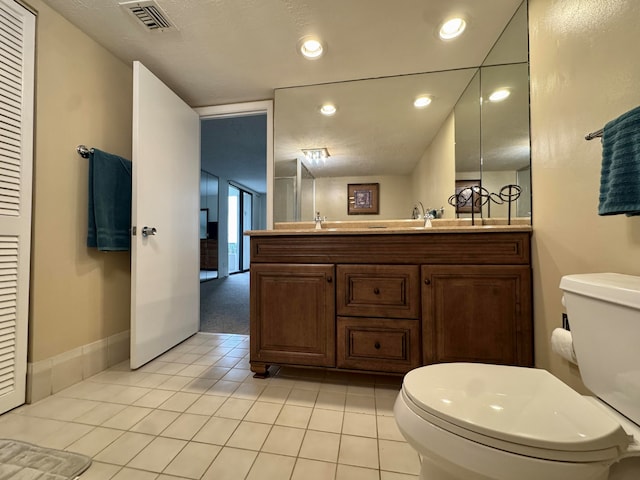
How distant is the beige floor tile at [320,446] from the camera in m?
0.97

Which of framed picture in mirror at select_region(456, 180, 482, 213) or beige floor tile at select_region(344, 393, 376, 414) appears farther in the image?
framed picture in mirror at select_region(456, 180, 482, 213)

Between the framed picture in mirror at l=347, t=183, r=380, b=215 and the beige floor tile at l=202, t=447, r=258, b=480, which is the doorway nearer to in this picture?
the framed picture in mirror at l=347, t=183, r=380, b=215

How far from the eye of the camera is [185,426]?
1138 millimetres

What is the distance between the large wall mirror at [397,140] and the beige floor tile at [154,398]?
1336mm

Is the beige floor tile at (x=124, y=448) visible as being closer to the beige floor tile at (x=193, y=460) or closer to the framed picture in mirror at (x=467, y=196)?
the beige floor tile at (x=193, y=460)

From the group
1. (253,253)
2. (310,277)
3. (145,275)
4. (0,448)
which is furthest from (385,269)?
(0,448)

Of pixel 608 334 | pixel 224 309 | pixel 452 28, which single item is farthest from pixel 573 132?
pixel 224 309

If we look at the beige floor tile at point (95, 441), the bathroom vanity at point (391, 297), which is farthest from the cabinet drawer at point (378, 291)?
the beige floor tile at point (95, 441)

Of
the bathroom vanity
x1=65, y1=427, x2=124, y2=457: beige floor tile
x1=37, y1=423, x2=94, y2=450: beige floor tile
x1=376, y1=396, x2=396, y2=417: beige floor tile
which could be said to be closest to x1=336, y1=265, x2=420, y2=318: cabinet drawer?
the bathroom vanity

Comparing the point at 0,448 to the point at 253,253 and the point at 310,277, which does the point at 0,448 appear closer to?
the point at 253,253

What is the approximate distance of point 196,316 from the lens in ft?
7.51

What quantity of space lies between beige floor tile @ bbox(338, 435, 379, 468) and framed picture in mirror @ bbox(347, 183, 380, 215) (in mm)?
1376

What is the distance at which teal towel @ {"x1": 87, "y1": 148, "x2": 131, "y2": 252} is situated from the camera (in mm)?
1549

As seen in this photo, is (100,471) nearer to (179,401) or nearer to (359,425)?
(179,401)
